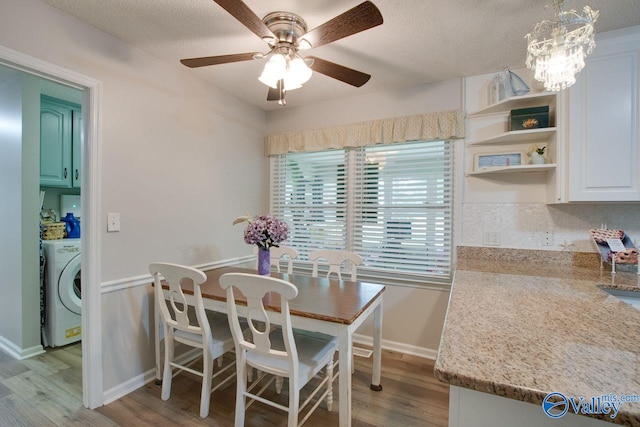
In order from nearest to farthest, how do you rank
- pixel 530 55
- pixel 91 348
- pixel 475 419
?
1. pixel 475 419
2. pixel 530 55
3. pixel 91 348

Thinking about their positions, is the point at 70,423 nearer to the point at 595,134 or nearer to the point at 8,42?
the point at 8,42

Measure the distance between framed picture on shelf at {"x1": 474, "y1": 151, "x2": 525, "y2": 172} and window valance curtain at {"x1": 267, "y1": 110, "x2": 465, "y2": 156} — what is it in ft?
0.84

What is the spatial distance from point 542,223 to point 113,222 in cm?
305

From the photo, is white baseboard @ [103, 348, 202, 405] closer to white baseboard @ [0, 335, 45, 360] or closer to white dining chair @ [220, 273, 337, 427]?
white dining chair @ [220, 273, 337, 427]

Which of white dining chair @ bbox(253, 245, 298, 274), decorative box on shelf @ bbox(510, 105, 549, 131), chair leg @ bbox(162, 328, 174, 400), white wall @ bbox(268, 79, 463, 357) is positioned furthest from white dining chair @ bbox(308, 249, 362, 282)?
decorative box on shelf @ bbox(510, 105, 549, 131)

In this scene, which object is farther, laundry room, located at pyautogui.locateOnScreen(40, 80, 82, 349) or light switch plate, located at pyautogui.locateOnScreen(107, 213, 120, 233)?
laundry room, located at pyautogui.locateOnScreen(40, 80, 82, 349)

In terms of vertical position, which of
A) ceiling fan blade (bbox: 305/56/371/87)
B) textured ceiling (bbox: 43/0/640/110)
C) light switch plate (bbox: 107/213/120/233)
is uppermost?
textured ceiling (bbox: 43/0/640/110)

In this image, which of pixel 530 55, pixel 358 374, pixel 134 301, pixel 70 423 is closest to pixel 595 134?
pixel 530 55

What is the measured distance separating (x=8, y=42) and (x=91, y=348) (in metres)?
1.75

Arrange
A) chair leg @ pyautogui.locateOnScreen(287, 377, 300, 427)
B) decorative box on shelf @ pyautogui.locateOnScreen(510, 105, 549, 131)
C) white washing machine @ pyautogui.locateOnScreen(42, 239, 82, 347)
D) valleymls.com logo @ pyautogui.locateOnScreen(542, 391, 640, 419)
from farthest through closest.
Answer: white washing machine @ pyautogui.locateOnScreen(42, 239, 82, 347)
decorative box on shelf @ pyautogui.locateOnScreen(510, 105, 549, 131)
chair leg @ pyautogui.locateOnScreen(287, 377, 300, 427)
valleymls.com logo @ pyautogui.locateOnScreen(542, 391, 640, 419)

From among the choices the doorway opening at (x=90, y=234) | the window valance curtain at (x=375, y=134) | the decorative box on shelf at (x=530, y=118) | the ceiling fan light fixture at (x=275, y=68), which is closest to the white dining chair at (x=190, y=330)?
the doorway opening at (x=90, y=234)

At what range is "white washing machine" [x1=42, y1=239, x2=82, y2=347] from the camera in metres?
2.58

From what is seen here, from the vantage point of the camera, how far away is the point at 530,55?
4.42ft

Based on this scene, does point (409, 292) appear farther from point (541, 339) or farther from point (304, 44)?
point (304, 44)
